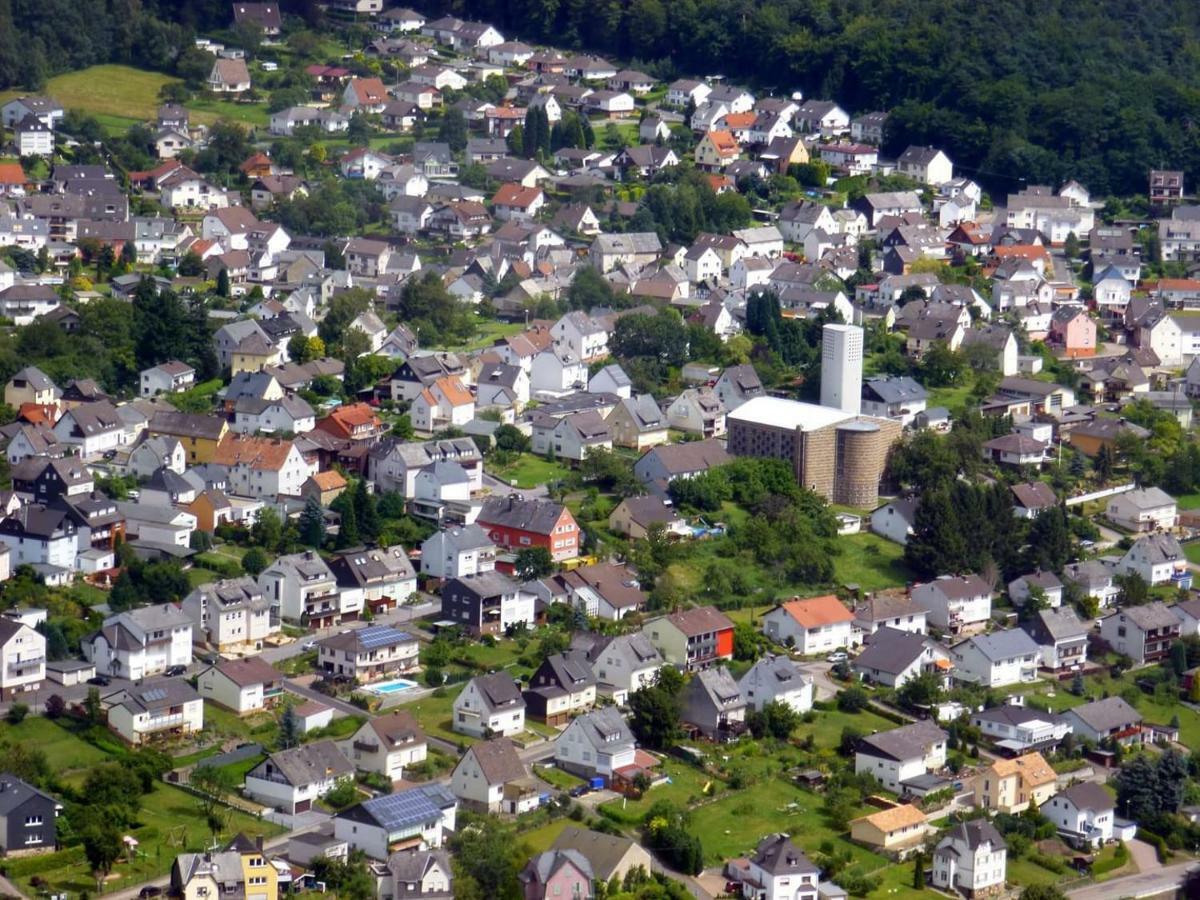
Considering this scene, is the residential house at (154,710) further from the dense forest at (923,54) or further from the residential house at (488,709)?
the dense forest at (923,54)

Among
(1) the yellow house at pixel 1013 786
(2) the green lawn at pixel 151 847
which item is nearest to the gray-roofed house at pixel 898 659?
A: (1) the yellow house at pixel 1013 786

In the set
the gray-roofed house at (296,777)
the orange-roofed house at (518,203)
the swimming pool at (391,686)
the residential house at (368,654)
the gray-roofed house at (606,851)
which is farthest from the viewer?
the orange-roofed house at (518,203)

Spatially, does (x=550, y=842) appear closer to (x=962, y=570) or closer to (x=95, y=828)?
(x=95, y=828)

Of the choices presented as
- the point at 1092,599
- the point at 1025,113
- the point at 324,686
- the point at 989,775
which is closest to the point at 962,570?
the point at 1092,599

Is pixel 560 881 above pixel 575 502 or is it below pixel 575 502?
below

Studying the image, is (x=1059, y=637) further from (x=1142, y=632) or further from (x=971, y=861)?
(x=971, y=861)

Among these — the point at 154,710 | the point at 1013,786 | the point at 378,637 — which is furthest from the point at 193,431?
the point at 1013,786

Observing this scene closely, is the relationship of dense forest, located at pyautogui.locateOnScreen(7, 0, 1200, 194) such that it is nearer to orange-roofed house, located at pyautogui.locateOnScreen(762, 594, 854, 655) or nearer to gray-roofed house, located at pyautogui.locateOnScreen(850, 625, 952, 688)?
orange-roofed house, located at pyautogui.locateOnScreen(762, 594, 854, 655)

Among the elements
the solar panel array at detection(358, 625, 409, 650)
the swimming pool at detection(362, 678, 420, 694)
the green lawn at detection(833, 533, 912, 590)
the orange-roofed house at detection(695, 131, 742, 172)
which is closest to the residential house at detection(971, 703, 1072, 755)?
the green lawn at detection(833, 533, 912, 590)
